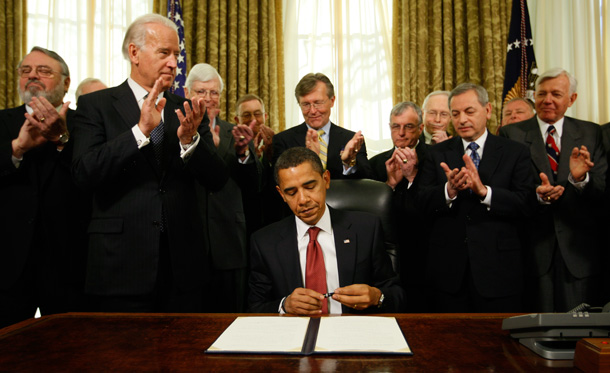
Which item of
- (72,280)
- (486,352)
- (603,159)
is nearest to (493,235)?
(603,159)

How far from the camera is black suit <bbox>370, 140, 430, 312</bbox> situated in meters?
3.20

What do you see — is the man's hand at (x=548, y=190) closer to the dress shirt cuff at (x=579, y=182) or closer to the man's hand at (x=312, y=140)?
the dress shirt cuff at (x=579, y=182)

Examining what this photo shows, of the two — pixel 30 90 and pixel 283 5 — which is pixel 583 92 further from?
pixel 30 90

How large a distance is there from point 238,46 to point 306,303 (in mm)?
4663

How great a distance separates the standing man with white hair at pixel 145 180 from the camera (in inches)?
87.1

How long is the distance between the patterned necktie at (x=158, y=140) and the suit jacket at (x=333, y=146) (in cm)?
A: 132

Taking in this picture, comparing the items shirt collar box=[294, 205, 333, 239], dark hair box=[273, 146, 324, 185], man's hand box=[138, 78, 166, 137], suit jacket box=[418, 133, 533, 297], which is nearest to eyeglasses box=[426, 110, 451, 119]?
suit jacket box=[418, 133, 533, 297]

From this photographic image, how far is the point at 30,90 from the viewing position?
2.80m

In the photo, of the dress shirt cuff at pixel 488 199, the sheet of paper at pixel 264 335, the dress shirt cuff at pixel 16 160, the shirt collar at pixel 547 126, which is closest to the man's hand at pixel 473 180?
the dress shirt cuff at pixel 488 199

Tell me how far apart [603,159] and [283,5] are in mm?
4133

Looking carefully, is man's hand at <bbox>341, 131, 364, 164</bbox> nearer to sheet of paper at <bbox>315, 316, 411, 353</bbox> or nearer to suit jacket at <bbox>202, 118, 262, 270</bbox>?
suit jacket at <bbox>202, 118, 262, 270</bbox>

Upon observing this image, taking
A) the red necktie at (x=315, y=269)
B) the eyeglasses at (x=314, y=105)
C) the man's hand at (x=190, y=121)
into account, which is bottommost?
the red necktie at (x=315, y=269)

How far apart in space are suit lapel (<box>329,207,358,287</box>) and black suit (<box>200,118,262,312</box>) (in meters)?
1.03

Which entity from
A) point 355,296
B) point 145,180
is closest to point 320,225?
point 355,296
